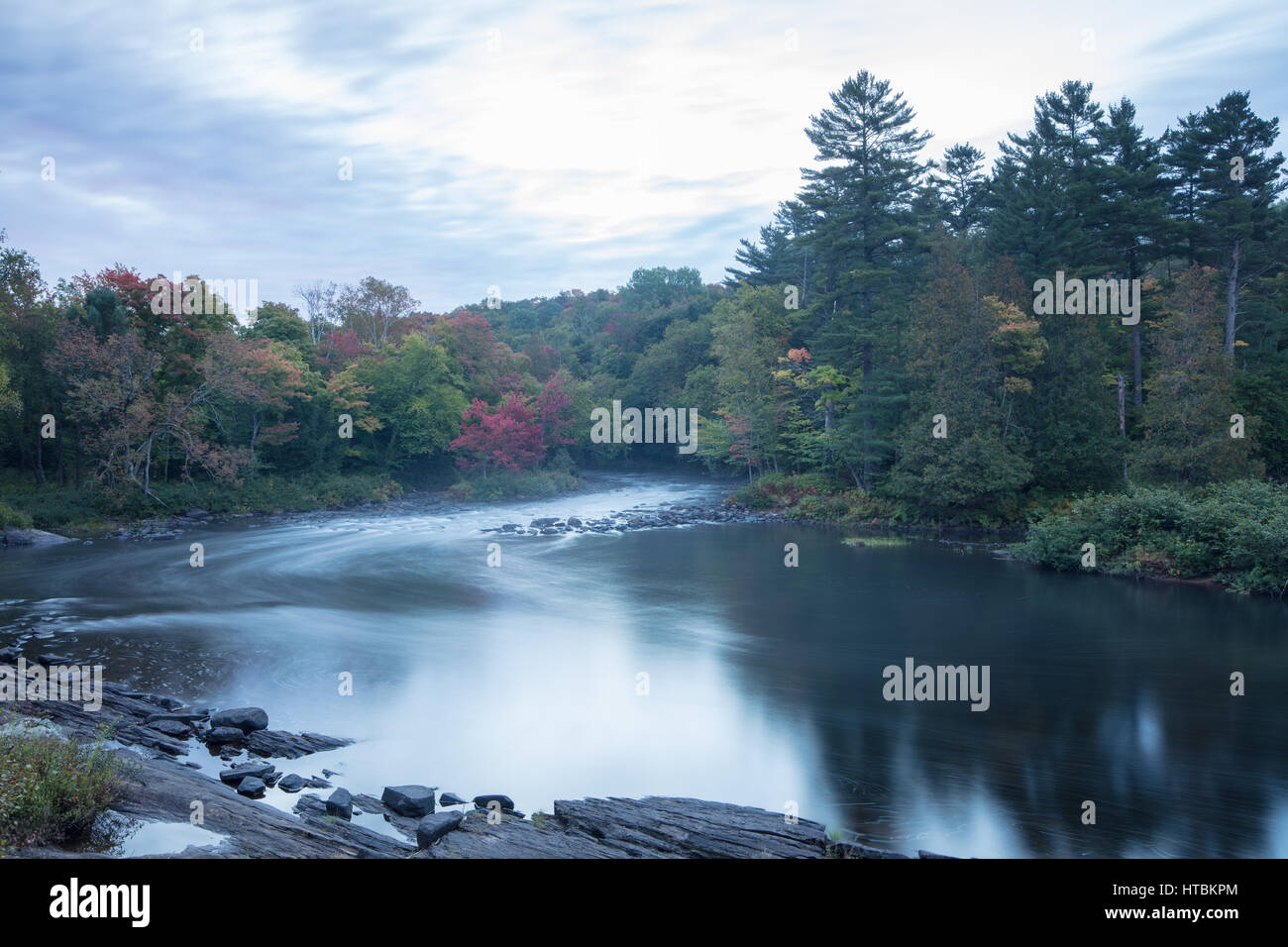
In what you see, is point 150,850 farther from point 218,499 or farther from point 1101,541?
point 218,499

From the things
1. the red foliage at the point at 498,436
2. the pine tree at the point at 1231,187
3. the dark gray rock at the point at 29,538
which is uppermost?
the pine tree at the point at 1231,187

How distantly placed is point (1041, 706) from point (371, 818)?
31.3 ft

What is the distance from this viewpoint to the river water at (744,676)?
883 centimetres

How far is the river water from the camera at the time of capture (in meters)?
8.83

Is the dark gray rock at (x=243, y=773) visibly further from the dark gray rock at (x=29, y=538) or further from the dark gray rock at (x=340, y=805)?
the dark gray rock at (x=29, y=538)

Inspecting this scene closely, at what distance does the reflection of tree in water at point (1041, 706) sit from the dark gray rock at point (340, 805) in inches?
199

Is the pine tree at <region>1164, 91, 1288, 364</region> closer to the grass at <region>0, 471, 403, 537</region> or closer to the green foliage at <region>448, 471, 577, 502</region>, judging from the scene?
the green foliage at <region>448, 471, 577, 502</region>

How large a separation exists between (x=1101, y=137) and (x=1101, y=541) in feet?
59.5

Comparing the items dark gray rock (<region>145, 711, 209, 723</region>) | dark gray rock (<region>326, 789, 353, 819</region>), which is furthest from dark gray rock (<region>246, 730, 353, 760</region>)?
dark gray rock (<region>326, 789, 353, 819</region>)

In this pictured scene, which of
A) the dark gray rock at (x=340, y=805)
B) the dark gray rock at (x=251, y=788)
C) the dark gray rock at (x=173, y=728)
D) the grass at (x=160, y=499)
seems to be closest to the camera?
the dark gray rock at (x=340, y=805)

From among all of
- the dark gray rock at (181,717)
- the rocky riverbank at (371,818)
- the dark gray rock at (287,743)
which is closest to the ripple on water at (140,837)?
the rocky riverbank at (371,818)

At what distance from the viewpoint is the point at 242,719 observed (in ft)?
33.1

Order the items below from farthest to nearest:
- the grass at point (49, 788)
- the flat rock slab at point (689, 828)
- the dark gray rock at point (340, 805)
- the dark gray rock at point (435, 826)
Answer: the dark gray rock at point (340, 805)
the dark gray rock at point (435, 826)
the flat rock slab at point (689, 828)
the grass at point (49, 788)
